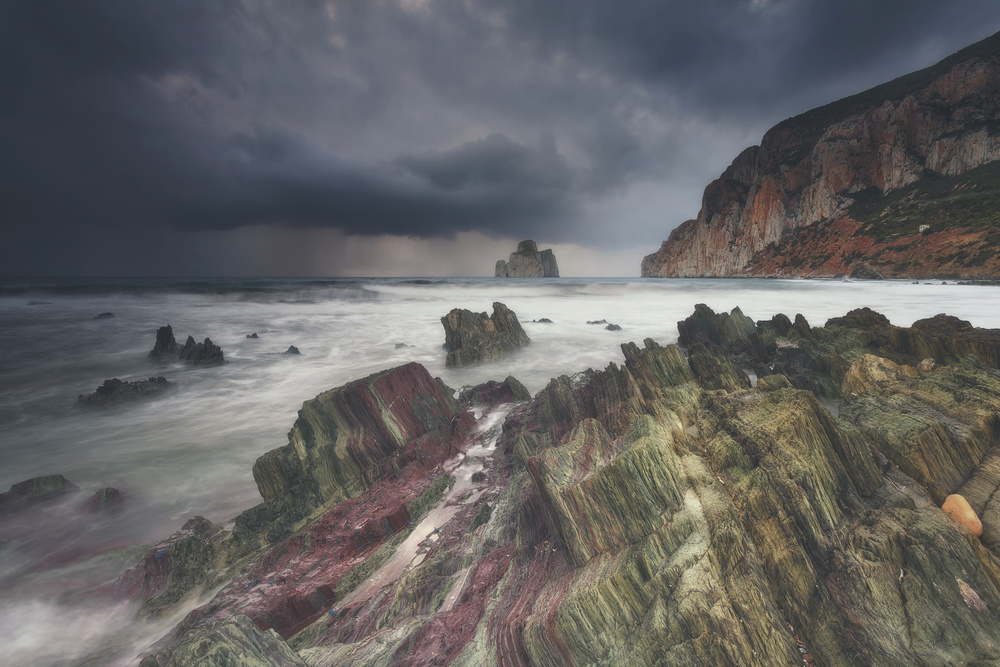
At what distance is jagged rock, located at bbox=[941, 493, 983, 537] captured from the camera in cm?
316

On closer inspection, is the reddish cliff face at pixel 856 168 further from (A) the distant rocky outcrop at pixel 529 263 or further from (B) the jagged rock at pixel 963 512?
(B) the jagged rock at pixel 963 512

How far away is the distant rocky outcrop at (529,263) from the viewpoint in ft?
526

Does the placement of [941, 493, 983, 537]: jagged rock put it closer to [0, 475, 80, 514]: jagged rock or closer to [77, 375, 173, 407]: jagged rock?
[0, 475, 80, 514]: jagged rock

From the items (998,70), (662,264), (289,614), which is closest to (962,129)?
(998,70)

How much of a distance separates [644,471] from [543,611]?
65.9 inches

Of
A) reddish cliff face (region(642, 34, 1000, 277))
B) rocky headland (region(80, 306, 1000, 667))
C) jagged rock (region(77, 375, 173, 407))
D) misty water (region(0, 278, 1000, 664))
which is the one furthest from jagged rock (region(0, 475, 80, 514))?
reddish cliff face (region(642, 34, 1000, 277))

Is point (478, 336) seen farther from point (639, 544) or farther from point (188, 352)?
point (188, 352)

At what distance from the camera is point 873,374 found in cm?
662

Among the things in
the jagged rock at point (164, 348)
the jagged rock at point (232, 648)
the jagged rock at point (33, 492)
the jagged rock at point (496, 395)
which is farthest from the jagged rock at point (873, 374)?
the jagged rock at point (164, 348)

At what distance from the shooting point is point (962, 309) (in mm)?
22766

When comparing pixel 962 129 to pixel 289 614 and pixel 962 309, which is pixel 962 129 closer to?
pixel 962 309

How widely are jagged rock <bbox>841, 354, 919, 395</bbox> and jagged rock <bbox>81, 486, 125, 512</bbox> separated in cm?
1508

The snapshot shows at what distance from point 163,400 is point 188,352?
6.82m

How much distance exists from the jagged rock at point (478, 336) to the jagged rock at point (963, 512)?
14483 millimetres
